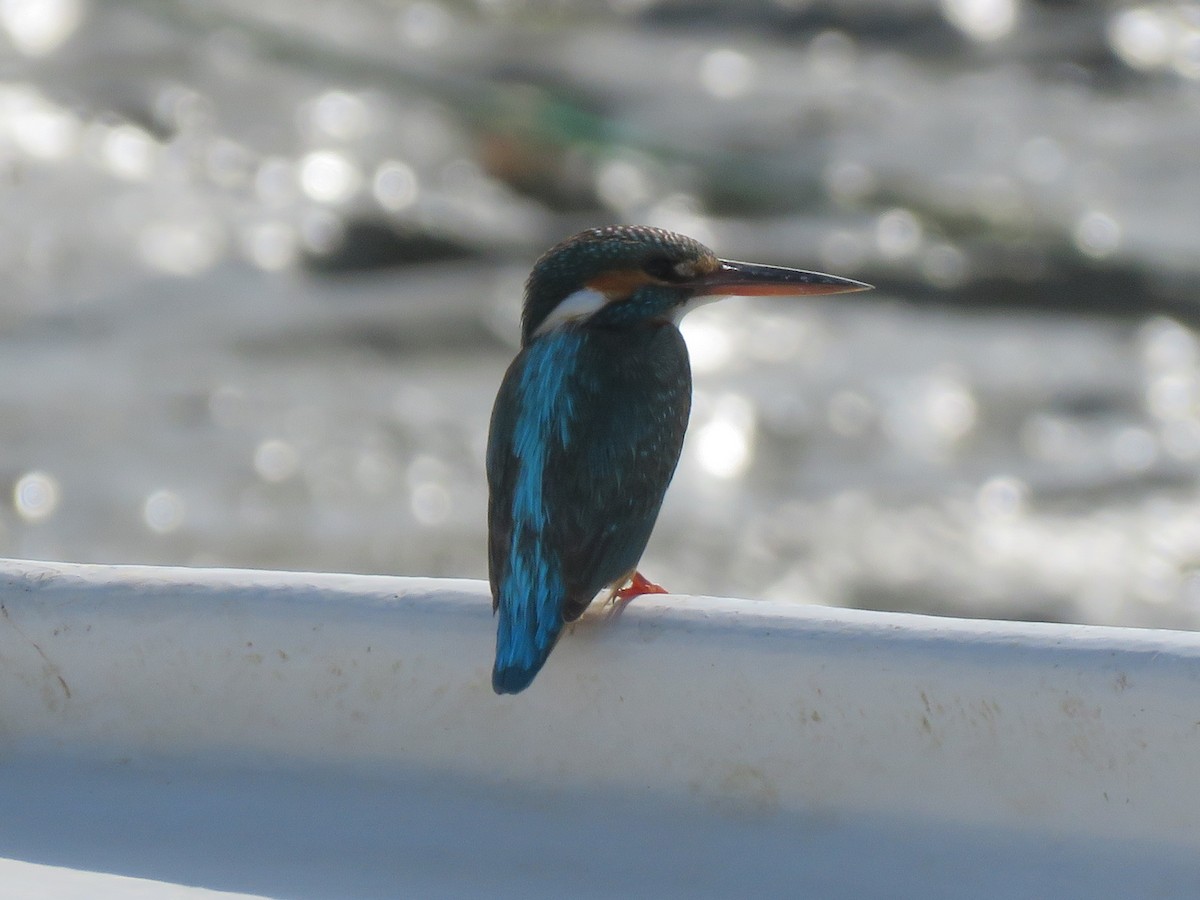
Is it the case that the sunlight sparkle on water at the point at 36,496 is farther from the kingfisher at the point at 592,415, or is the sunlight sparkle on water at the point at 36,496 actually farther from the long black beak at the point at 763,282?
the long black beak at the point at 763,282

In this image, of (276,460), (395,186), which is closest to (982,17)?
(395,186)

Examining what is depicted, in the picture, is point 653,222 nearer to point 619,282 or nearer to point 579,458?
point 619,282

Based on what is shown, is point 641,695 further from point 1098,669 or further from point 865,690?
point 1098,669

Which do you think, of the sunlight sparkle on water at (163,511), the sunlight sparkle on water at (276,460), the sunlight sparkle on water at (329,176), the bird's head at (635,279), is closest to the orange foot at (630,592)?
the bird's head at (635,279)

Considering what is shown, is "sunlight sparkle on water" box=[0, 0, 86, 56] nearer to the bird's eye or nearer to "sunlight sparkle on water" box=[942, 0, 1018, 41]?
"sunlight sparkle on water" box=[942, 0, 1018, 41]

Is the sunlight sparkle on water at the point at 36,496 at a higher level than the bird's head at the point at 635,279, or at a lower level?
higher

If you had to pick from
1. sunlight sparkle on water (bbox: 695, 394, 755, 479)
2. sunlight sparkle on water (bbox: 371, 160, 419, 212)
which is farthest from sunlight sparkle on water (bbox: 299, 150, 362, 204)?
sunlight sparkle on water (bbox: 695, 394, 755, 479)

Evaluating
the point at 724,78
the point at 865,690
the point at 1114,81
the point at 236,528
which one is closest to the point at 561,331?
the point at 865,690

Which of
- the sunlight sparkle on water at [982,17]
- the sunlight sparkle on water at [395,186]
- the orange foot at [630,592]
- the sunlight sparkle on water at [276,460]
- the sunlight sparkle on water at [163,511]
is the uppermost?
the sunlight sparkle on water at [982,17]
